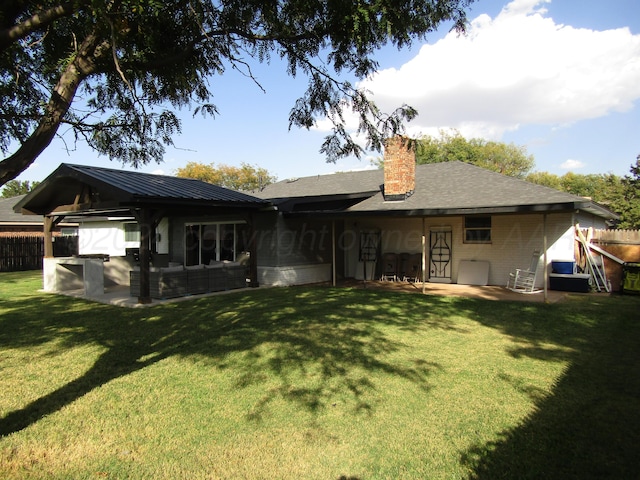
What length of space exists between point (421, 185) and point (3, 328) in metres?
12.1

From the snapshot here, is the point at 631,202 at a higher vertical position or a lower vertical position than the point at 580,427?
higher

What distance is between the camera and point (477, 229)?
13.5 m

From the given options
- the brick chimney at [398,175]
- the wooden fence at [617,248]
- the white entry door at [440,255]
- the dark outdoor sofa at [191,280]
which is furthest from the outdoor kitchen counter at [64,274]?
the wooden fence at [617,248]

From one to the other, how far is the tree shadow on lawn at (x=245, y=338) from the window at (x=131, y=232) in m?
8.51

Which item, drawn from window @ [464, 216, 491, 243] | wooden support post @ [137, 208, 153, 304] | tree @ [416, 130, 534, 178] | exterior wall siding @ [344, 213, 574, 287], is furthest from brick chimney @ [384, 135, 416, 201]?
tree @ [416, 130, 534, 178]

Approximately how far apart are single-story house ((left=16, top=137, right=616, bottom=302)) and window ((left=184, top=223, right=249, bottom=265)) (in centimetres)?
4

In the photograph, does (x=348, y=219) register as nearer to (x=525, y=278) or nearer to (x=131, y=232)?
(x=525, y=278)

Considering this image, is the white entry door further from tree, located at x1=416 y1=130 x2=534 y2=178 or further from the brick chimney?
tree, located at x1=416 y1=130 x2=534 y2=178

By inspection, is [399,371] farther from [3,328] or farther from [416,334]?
[3,328]

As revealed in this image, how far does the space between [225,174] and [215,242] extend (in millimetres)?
39727

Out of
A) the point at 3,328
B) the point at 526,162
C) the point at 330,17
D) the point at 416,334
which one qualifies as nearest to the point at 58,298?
the point at 3,328

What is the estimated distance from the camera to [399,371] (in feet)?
17.5

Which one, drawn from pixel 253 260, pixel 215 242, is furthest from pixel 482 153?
pixel 253 260

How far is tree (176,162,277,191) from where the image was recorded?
5006 cm
